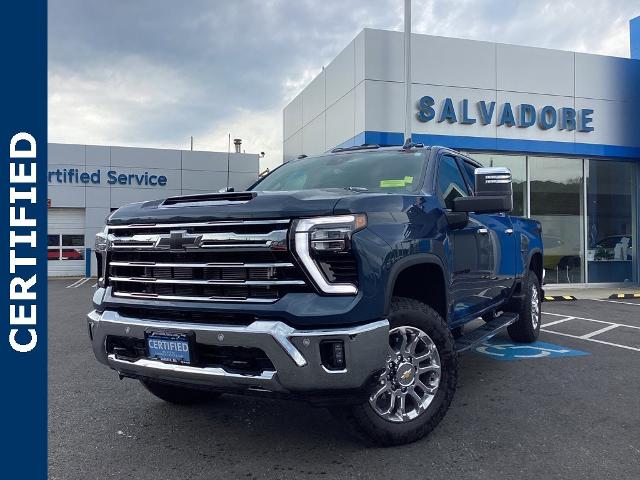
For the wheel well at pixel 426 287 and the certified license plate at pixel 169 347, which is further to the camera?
the wheel well at pixel 426 287

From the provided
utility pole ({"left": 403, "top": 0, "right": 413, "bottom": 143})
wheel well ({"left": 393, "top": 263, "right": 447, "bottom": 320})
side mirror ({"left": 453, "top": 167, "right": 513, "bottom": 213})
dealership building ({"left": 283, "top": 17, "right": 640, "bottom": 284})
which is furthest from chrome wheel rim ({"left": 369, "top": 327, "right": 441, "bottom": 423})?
dealership building ({"left": 283, "top": 17, "right": 640, "bottom": 284})

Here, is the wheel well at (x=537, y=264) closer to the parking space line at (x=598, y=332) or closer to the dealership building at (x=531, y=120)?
the parking space line at (x=598, y=332)

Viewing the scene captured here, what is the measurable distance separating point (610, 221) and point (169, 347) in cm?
1514

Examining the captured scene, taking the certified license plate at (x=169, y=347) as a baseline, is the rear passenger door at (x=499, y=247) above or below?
above

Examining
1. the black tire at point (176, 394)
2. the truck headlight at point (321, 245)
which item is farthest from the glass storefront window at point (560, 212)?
the truck headlight at point (321, 245)

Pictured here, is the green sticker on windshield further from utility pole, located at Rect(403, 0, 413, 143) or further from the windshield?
utility pole, located at Rect(403, 0, 413, 143)

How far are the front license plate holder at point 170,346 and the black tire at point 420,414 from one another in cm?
94

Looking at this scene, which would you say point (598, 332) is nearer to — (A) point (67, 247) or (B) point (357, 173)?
(B) point (357, 173)

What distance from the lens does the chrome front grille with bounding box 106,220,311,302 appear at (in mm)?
3023

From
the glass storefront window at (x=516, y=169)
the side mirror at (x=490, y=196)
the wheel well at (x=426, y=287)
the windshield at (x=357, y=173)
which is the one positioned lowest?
the wheel well at (x=426, y=287)

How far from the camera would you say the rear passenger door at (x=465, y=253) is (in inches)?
165

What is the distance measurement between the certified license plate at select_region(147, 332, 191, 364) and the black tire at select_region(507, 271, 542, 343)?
4.45 metres

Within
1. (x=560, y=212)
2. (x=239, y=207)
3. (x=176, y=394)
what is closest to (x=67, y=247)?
(x=560, y=212)

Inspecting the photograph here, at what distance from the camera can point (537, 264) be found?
7.05 m
